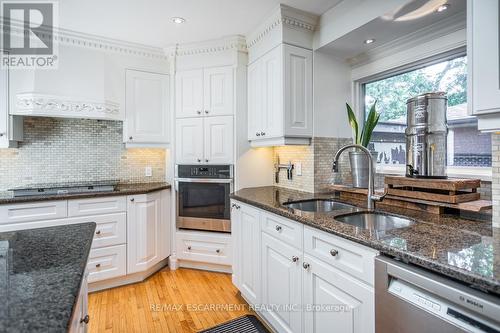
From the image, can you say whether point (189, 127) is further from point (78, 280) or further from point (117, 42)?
point (78, 280)

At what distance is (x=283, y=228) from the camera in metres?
1.66

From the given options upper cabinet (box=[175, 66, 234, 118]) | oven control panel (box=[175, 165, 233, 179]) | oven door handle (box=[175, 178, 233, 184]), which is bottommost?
oven door handle (box=[175, 178, 233, 184])

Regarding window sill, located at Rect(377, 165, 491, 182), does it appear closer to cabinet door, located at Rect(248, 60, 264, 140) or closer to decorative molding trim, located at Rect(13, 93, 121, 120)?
cabinet door, located at Rect(248, 60, 264, 140)

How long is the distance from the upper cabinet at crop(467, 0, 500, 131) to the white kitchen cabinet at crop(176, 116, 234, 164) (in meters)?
1.97

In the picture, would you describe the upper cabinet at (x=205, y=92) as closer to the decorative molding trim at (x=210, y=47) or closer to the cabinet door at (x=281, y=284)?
the decorative molding trim at (x=210, y=47)

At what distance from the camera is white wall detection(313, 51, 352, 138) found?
91.5 inches

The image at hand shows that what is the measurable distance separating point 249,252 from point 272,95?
4.40 ft

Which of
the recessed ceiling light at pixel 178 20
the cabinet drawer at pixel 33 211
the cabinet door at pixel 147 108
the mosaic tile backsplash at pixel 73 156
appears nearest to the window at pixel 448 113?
the recessed ceiling light at pixel 178 20

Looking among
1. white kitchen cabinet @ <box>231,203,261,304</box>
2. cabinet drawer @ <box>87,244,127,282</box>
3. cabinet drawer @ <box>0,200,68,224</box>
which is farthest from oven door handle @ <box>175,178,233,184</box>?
cabinet drawer @ <box>0,200,68,224</box>

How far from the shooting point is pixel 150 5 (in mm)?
2064

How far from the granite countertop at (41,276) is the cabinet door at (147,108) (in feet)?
5.81

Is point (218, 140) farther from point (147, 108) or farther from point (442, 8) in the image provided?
point (442, 8)

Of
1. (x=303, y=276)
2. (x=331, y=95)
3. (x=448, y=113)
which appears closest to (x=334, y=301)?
(x=303, y=276)

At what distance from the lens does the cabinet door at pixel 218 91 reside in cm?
271
